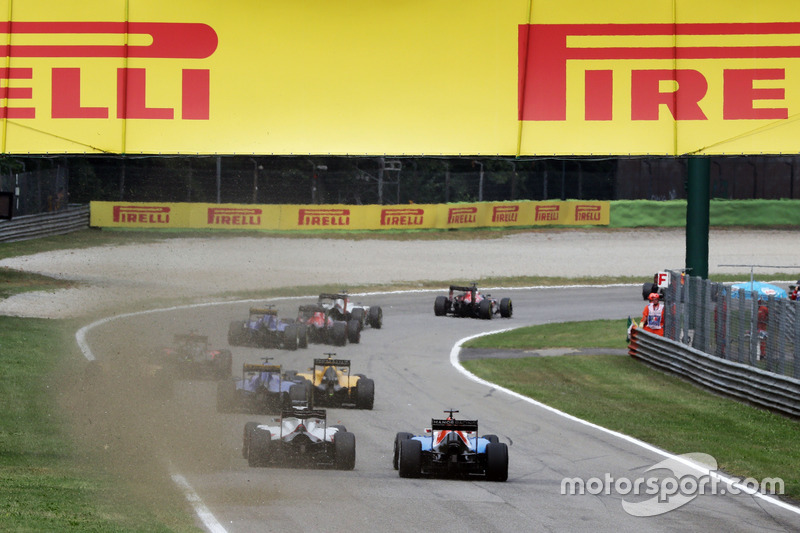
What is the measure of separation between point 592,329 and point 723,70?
2609cm

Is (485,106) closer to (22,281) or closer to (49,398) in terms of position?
(49,398)

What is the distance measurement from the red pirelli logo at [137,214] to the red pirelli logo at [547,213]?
807 inches

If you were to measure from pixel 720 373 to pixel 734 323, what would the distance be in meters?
1.09

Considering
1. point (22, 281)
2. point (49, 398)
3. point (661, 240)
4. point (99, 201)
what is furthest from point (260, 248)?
point (49, 398)

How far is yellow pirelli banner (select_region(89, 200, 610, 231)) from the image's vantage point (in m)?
58.0

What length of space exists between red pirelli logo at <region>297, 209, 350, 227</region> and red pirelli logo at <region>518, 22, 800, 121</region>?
160ft

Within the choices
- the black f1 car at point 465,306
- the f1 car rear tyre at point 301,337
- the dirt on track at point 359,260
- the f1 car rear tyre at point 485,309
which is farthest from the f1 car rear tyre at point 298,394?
the dirt on track at point 359,260

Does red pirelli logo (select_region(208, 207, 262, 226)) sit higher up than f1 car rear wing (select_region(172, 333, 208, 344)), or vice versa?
red pirelli logo (select_region(208, 207, 262, 226))

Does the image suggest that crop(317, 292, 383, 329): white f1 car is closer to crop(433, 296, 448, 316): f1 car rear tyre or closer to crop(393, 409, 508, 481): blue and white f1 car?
crop(433, 296, 448, 316): f1 car rear tyre

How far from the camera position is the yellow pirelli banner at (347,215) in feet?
190

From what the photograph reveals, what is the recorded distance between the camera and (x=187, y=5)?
12.1 metres

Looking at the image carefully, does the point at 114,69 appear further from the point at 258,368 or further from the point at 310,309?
the point at 310,309

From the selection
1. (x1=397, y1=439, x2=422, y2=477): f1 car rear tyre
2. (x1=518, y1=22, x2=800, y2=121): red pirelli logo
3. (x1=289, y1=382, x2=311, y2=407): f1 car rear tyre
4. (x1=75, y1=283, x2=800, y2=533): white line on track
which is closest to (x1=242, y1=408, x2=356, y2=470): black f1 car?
(x1=397, y1=439, x2=422, y2=477): f1 car rear tyre
